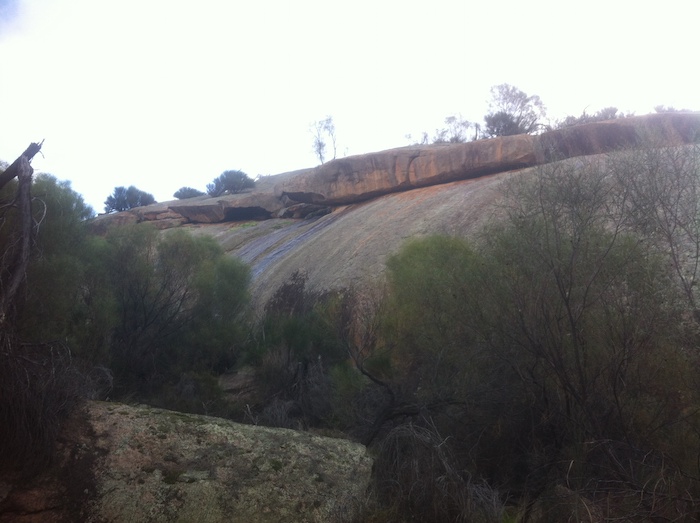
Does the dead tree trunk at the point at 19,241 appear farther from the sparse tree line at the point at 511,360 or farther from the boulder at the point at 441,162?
the boulder at the point at 441,162

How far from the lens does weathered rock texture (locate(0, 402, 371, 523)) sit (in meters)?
6.14

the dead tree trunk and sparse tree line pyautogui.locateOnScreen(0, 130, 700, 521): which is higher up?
the dead tree trunk

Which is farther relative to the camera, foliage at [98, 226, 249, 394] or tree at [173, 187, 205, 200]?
tree at [173, 187, 205, 200]

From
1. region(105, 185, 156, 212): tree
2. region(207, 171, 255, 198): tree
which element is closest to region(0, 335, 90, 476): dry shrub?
region(207, 171, 255, 198): tree

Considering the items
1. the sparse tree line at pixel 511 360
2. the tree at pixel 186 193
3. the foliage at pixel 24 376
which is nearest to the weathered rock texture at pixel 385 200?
the sparse tree line at pixel 511 360

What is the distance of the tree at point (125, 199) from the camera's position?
62.2 metres

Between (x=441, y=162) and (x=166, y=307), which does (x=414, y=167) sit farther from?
(x=166, y=307)

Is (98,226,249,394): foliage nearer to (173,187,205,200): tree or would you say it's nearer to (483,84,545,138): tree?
(483,84,545,138): tree

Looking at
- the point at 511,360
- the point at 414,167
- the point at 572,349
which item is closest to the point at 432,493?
the point at 511,360

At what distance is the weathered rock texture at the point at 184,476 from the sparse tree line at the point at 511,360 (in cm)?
35

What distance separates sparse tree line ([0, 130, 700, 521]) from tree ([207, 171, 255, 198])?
39.2 meters

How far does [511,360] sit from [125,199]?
5870 cm

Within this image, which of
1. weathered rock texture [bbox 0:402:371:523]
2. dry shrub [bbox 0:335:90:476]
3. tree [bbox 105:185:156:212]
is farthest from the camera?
tree [bbox 105:185:156:212]

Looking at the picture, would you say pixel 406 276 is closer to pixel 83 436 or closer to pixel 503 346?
pixel 503 346
